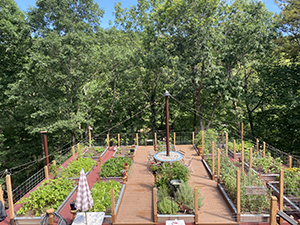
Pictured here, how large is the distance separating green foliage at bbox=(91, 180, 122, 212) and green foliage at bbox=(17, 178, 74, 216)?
1167 mm

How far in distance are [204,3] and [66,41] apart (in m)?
10.6

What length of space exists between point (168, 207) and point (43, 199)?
4276mm

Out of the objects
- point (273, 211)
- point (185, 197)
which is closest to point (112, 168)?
point (185, 197)

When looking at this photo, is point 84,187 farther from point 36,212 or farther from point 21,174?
point 21,174

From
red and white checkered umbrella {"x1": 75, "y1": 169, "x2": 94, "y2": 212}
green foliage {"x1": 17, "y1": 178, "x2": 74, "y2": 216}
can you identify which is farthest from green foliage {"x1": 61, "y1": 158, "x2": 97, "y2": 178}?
red and white checkered umbrella {"x1": 75, "y1": 169, "x2": 94, "y2": 212}

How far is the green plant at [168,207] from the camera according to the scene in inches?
253

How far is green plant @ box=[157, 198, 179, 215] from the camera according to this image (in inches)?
253

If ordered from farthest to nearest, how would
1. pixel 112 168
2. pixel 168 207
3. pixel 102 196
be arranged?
pixel 112 168, pixel 102 196, pixel 168 207

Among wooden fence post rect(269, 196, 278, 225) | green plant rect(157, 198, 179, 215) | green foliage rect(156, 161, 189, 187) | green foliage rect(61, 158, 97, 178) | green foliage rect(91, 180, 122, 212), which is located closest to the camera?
wooden fence post rect(269, 196, 278, 225)

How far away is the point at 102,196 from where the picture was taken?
276 inches

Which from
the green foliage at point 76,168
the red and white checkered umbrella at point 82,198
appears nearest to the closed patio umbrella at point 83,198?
the red and white checkered umbrella at point 82,198

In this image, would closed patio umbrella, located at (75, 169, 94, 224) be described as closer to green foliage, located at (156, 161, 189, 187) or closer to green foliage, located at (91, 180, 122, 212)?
green foliage, located at (91, 180, 122, 212)

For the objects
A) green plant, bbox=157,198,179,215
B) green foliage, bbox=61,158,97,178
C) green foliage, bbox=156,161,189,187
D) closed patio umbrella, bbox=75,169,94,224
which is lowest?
green plant, bbox=157,198,179,215

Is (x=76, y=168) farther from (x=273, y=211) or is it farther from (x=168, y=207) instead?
(x=273, y=211)
